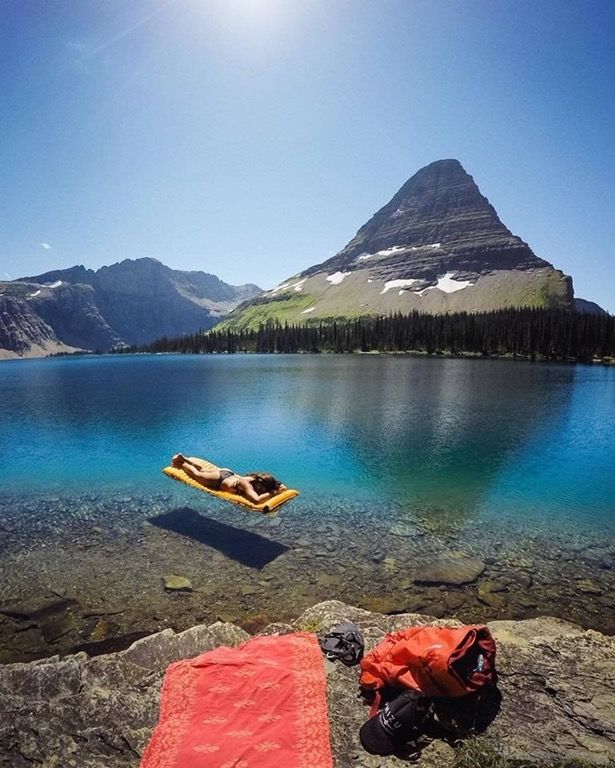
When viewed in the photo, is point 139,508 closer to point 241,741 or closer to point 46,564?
point 46,564

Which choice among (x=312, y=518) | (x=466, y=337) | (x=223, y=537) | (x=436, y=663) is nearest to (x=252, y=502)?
(x=223, y=537)

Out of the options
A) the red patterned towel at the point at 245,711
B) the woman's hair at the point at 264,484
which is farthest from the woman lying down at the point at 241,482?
the red patterned towel at the point at 245,711

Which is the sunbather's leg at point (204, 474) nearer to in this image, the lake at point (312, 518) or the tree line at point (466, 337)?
the lake at point (312, 518)

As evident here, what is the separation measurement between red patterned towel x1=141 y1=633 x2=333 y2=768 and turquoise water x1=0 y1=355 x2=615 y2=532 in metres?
11.7

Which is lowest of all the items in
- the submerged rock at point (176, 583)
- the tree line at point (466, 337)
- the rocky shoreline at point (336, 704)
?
the submerged rock at point (176, 583)

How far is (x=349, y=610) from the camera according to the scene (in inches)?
400

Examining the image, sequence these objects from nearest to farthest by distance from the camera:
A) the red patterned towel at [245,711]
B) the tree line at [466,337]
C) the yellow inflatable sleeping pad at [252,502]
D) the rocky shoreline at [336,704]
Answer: the red patterned towel at [245,711], the rocky shoreline at [336,704], the yellow inflatable sleeping pad at [252,502], the tree line at [466,337]

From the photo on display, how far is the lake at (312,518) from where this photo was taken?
11703 mm

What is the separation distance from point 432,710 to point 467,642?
1134 millimetres

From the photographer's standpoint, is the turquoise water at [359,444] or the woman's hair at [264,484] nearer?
the woman's hair at [264,484]

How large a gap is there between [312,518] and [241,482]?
142 inches

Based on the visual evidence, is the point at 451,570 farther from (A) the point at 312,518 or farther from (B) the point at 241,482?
(B) the point at 241,482

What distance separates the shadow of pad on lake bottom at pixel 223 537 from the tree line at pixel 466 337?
130m

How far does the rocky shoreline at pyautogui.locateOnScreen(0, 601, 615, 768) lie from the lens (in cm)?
604
